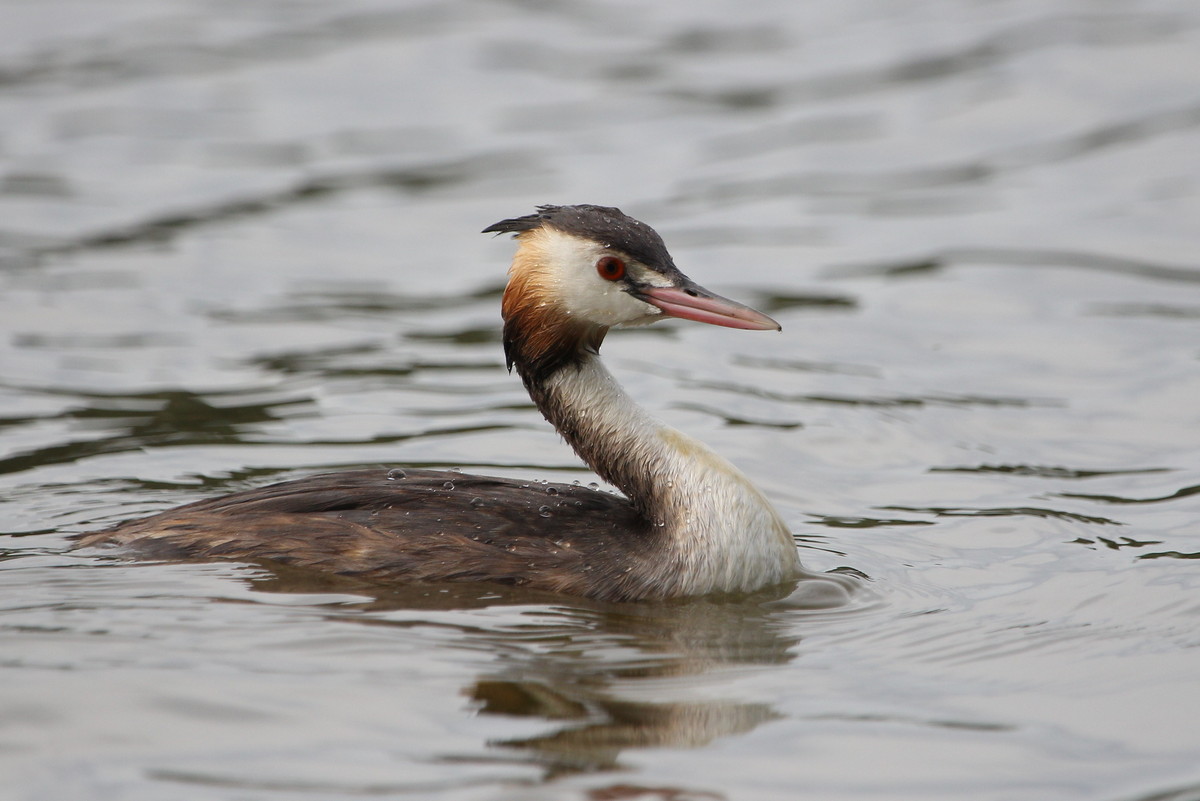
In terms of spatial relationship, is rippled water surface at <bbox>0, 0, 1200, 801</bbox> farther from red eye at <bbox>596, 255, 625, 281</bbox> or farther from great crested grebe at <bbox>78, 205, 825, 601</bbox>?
red eye at <bbox>596, 255, 625, 281</bbox>

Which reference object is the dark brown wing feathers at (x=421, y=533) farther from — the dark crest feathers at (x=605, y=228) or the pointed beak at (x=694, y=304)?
the dark crest feathers at (x=605, y=228)

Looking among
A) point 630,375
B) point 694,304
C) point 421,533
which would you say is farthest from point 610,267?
point 630,375

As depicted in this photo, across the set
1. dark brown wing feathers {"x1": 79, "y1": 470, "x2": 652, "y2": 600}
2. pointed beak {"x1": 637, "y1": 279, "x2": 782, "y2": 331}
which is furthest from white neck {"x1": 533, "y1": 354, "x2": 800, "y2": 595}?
pointed beak {"x1": 637, "y1": 279, "x2": 782, "y2": 331}

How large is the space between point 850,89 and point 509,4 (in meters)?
4.79

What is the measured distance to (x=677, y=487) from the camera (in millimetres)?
7559

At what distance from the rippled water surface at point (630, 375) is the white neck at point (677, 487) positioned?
178mm

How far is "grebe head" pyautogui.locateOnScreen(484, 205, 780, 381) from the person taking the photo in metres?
7.50

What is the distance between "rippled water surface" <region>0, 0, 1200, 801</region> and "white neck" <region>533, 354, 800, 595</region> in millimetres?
178

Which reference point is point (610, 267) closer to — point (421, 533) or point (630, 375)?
point (421, 533)

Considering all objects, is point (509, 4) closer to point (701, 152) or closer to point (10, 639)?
point (701, 152)

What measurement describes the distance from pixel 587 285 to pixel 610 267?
13 cm

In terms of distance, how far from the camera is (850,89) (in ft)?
59.3

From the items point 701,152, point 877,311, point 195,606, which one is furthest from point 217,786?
point 701,152

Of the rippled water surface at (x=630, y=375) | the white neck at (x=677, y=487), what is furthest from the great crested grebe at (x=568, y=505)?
the rippled water surface at (x=630, y=375)
